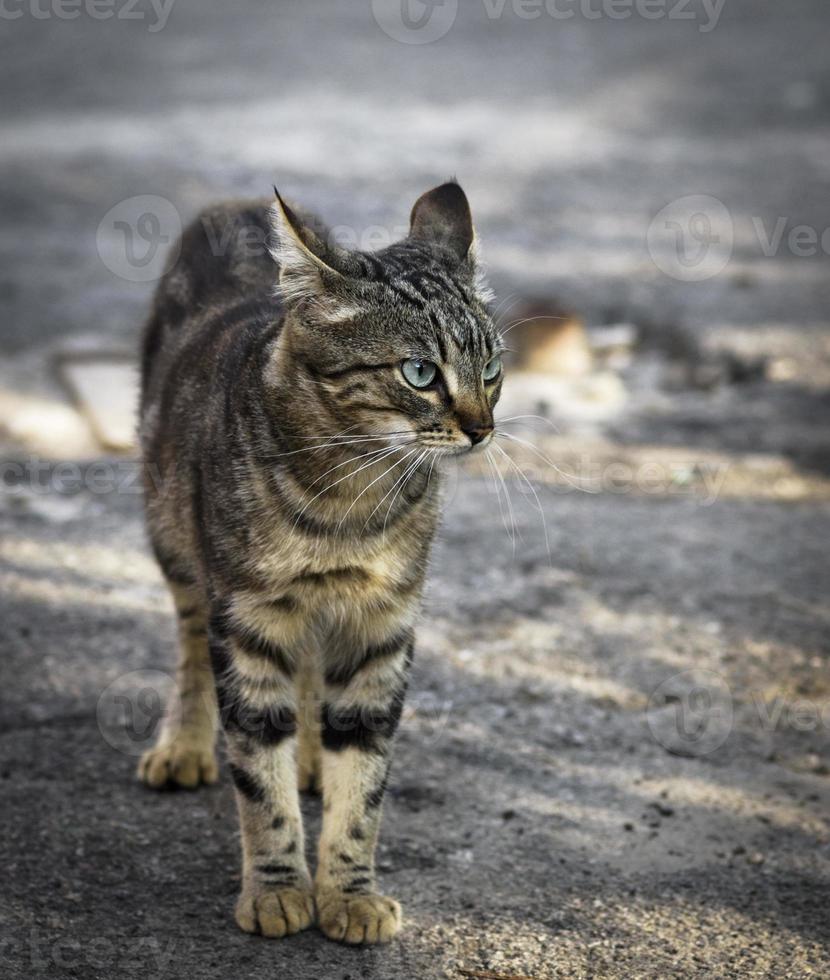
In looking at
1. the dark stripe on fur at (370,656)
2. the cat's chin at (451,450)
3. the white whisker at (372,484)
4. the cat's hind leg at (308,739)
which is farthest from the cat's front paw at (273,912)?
the cat's chin at (451,450)

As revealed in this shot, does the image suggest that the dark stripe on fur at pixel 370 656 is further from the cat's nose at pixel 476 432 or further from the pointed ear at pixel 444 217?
the pointed ear at pixel 444 217

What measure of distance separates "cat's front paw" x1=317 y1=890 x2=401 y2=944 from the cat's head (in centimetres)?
125

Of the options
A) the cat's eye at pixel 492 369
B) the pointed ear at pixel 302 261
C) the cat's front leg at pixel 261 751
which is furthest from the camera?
the cat's front leg at pixel 261 751

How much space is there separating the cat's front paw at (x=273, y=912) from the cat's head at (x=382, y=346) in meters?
1.26

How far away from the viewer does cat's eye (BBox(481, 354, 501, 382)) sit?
3498 mm

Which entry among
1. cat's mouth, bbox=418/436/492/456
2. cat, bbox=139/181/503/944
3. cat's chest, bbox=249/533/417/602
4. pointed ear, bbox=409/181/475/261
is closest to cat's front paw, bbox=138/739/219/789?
cat, bbox=139/181/503/944

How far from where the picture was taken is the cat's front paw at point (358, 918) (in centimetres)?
354

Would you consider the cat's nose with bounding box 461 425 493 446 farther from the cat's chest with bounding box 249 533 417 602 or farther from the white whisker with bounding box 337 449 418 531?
the cat's chest with bounding box 249 533 417 602

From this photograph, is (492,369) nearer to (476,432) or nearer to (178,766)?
(476,432)

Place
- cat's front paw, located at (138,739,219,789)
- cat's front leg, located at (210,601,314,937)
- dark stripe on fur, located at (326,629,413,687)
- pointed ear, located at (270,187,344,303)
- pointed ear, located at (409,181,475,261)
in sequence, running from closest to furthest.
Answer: pointed ear, located at (270,187,344,303) < cat's front leg, located at (210,601,314,937) < dark stripe on fur, located at (326,629,413,687) < pointed ear, located at (409,181,475,261) < cat's front paw, located at (138,739,219,789)

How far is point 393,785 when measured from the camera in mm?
4395

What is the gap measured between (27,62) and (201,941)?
12.9 metres

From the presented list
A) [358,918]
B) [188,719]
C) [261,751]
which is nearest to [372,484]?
[261,751]

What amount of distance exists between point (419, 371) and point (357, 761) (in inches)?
43.8
